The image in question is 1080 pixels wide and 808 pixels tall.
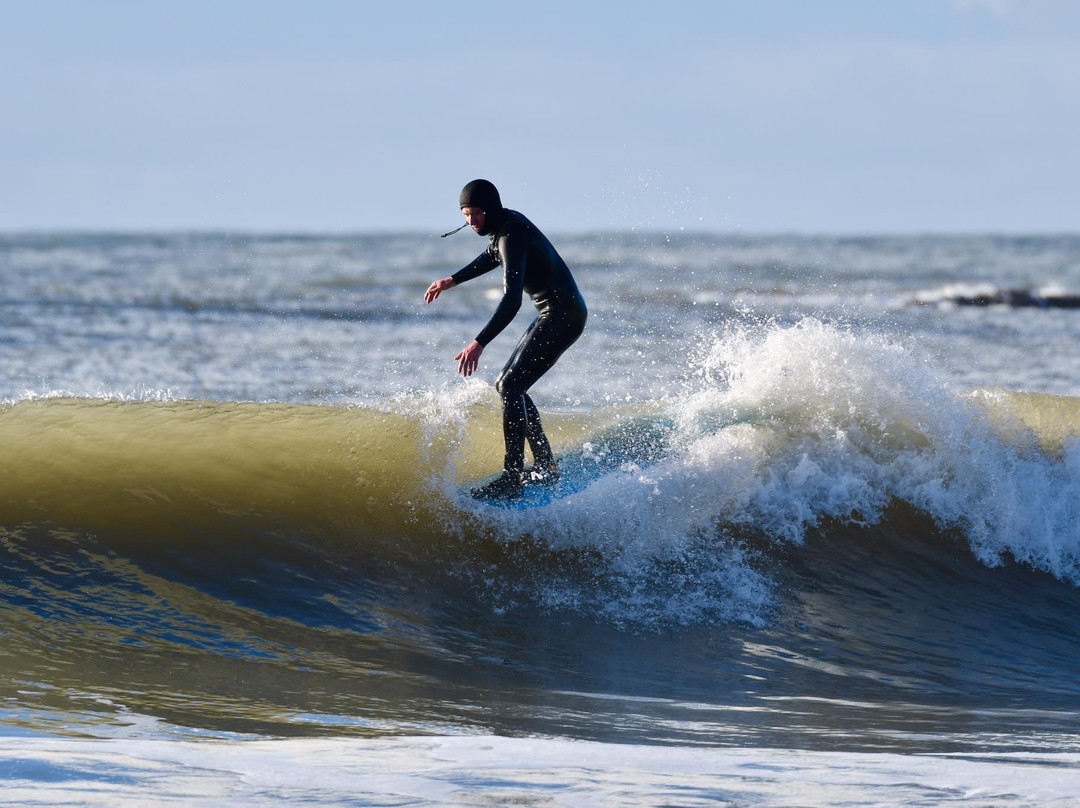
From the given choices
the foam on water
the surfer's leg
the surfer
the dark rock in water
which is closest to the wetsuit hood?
the surfer

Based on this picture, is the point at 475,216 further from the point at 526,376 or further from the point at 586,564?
the point at 586,564

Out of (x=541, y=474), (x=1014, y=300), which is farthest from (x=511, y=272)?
(x=1014, y=300)

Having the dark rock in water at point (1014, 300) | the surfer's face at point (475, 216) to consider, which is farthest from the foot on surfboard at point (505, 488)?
the dark rock in water at point (1014, 300)

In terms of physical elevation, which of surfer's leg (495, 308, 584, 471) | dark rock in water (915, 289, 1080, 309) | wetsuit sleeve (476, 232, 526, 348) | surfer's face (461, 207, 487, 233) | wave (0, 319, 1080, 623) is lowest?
wave (0, 319, 1080, 623)

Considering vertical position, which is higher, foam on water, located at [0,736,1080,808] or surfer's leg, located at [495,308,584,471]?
surfer's leg, located at [495,308,584,471]

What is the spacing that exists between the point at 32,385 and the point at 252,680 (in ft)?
29.5

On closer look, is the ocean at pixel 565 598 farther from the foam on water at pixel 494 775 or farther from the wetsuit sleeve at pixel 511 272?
the wetsuit sleeve at pixel 511 272

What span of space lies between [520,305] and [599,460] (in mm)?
1367

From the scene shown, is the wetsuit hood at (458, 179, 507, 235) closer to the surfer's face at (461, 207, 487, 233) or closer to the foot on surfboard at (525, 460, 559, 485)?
the surfer's face at (461, 207, 487, 233)

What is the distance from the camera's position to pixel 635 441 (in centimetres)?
739

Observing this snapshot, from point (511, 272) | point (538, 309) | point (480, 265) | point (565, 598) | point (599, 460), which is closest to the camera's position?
point (511, 272)

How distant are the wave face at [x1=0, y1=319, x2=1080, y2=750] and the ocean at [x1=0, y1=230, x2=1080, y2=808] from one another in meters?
0.02

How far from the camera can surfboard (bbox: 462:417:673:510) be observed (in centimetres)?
675

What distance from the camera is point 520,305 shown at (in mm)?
6270
